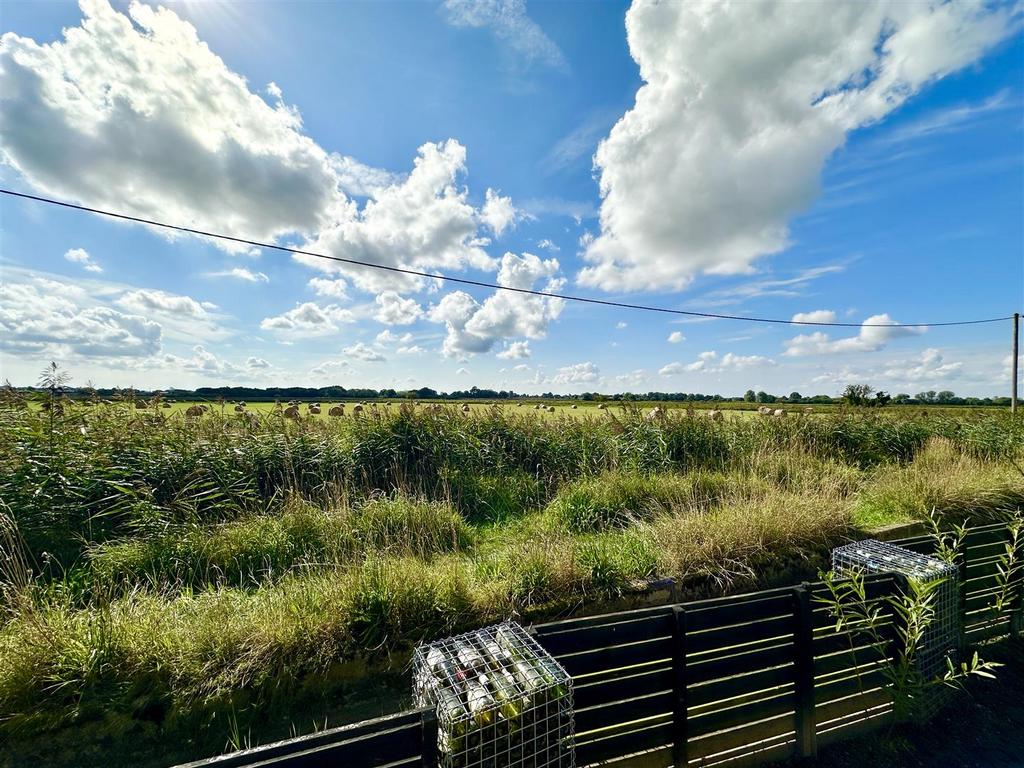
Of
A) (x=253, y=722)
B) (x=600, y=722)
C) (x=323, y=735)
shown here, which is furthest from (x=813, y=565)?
(x=253, y=722)

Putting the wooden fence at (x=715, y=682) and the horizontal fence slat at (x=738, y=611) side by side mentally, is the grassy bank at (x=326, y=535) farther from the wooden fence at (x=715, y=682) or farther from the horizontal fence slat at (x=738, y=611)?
the horizontal fence slat at (x=738, y=611)

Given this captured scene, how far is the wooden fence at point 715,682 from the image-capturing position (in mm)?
1987

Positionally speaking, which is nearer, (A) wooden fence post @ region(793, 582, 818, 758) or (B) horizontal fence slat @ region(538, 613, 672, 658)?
(B) horizontal fence slat @ region(538, 613, 672, 658)

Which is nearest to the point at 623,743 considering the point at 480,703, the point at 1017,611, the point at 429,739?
the point at 480,703

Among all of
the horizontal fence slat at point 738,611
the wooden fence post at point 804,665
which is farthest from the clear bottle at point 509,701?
the wooden fence post at point 804,665

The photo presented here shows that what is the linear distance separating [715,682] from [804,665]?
613 mm

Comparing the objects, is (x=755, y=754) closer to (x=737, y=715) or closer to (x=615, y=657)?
(x=737, y=715)

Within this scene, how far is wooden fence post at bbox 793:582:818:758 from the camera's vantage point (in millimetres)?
2355

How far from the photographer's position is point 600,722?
195cm

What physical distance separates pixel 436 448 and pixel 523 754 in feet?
19.3

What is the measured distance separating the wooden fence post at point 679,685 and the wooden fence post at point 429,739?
50.8 inches

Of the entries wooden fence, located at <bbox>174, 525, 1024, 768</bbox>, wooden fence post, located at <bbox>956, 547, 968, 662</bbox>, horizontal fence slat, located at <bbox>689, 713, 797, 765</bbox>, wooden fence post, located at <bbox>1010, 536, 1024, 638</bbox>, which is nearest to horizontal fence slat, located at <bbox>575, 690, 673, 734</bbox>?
wooden fence, located at <bbox>174, 525, 1024, 768</bbox>

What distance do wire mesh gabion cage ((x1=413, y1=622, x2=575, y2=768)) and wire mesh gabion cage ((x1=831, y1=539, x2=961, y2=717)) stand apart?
2144mm

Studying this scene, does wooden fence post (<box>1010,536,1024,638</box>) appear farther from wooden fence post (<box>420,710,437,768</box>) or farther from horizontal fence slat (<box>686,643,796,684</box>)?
wooden fence post (<box>420,710,437,768</box>)
